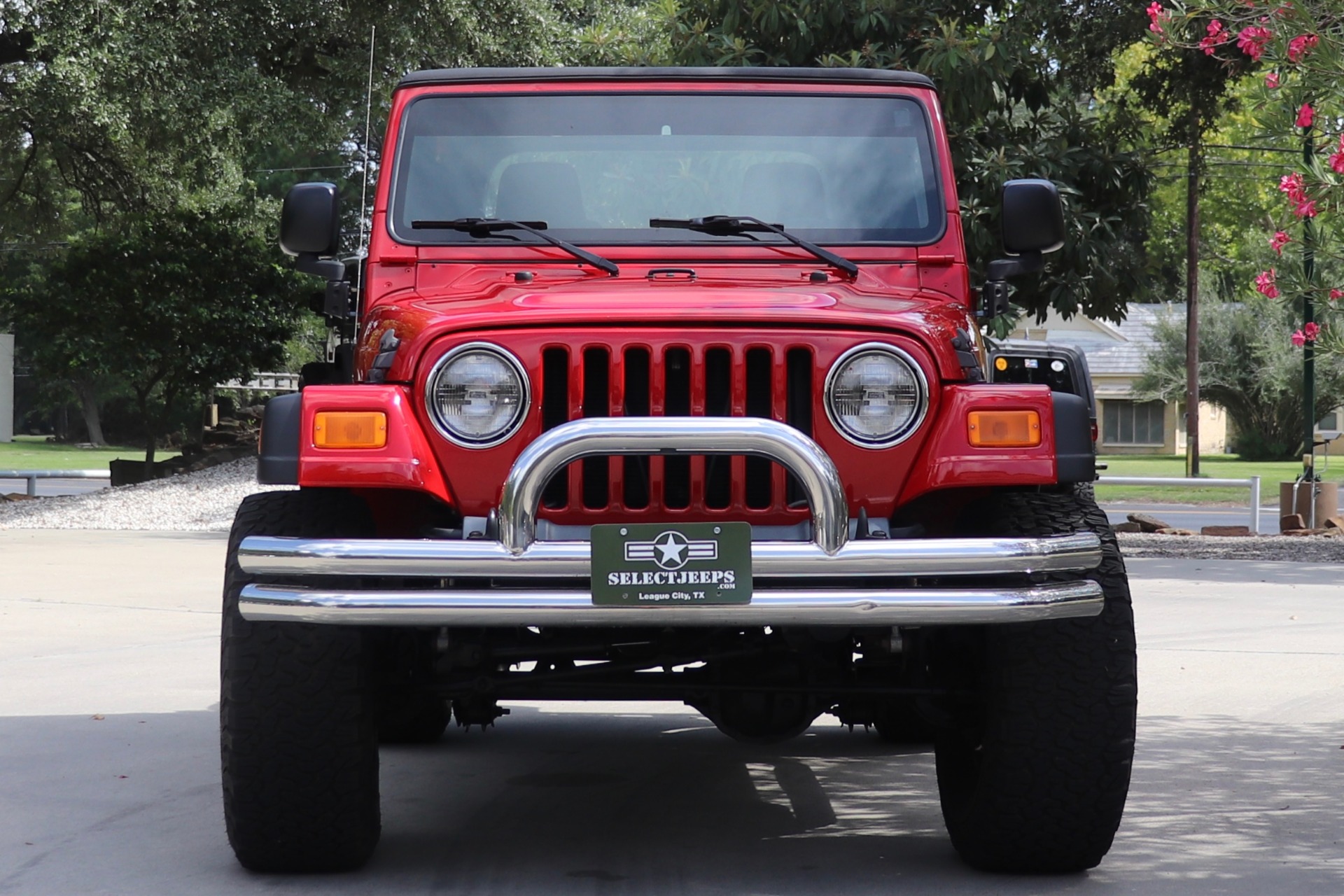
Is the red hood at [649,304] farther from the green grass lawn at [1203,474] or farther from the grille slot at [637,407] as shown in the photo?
the green grass lawn at [1203,474]

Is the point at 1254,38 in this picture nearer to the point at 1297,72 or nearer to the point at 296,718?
the point at 1297,72

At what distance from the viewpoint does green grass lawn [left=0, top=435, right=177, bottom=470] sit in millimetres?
38625

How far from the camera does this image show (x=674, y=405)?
13.4 ft

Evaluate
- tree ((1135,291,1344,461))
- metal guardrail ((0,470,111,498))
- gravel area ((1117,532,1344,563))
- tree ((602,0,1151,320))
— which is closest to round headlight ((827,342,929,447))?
Answer: tree ((602,0,1151,320))

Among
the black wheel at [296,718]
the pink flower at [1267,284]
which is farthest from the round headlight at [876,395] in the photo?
the pink flower at [1267,284]

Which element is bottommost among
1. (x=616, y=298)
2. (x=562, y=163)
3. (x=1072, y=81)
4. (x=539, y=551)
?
(x=539, y=551)

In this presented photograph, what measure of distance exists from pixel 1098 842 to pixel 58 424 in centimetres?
6290

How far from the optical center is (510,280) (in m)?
4.74

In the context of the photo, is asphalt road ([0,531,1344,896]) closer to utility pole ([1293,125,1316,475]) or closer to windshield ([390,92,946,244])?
windshield ([390,92,946,244])

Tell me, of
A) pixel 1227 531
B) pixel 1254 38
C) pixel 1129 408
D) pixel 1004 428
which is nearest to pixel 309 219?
pixel 1004 428

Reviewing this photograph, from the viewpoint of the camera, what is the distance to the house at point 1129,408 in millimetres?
53438

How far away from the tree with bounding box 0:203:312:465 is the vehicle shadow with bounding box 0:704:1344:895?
1473cm

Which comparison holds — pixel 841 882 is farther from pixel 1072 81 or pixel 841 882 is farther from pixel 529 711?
pixel 1072 81

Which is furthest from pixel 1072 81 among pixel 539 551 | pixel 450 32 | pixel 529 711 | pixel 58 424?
pixel 58 424
